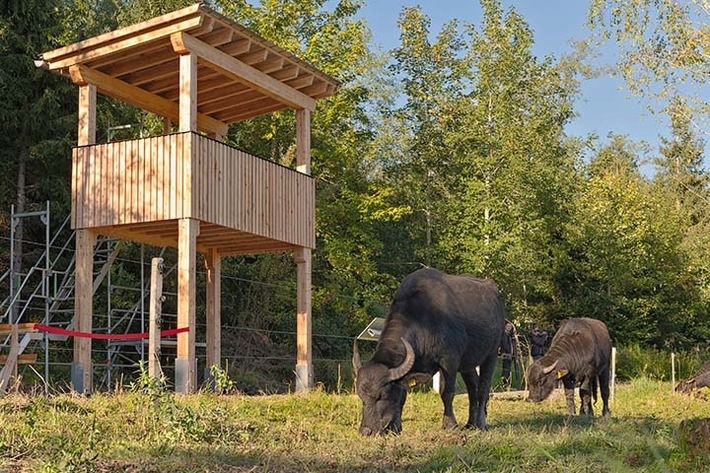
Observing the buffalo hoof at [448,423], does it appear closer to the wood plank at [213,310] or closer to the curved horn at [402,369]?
the curved horn at [402,369]

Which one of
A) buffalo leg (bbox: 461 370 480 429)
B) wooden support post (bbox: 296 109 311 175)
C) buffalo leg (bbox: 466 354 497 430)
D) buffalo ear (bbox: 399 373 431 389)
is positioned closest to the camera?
buffalo ear (bbox: 399 373 431 389)

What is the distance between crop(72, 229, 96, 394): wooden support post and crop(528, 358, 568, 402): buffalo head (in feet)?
27.3

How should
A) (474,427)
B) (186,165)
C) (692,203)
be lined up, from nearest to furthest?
(474,427) → (186,165) → (692,203)

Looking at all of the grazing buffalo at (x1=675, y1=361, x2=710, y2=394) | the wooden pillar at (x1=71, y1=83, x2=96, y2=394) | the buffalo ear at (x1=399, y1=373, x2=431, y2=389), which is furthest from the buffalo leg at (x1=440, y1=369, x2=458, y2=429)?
the grazing buffalo at (x1=675, y1=361, x2=710, y2=394)

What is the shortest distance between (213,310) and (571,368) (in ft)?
28.0

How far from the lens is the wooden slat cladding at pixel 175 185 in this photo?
16328 mm

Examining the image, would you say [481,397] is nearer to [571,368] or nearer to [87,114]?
[571,368]

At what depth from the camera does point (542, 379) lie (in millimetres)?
16828

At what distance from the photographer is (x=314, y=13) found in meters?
31.8

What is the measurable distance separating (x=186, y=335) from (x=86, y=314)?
2459mm

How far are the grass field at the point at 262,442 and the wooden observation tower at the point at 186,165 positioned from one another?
4.33 m

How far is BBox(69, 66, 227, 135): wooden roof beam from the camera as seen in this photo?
17.5 m

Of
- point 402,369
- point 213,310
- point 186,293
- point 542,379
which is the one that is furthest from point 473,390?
point 213,310

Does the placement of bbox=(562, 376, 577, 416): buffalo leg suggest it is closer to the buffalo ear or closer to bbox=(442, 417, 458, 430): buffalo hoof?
bbox=(442, 417, 458, 430): buffalo hoof
